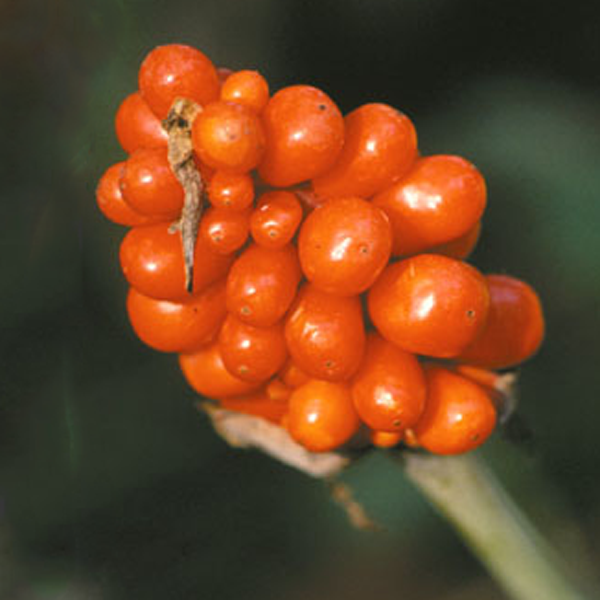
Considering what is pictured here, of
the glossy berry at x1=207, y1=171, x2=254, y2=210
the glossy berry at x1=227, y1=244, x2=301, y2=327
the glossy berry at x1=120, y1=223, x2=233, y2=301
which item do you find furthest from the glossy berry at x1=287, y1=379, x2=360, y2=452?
the glossy berry at x1=207, y1=171, x2=254, y2=210

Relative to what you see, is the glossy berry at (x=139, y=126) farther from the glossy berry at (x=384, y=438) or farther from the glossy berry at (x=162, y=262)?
the glossy berry at (x=384, y=438)

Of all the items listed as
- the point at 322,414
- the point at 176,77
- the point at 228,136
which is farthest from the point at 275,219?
the point at 322,414

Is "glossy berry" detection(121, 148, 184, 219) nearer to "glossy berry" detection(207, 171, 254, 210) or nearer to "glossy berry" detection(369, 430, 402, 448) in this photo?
"glossy berry" detection(207, 171, 254, 210)

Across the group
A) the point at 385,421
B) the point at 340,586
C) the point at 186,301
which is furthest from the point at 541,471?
the point at 186,301

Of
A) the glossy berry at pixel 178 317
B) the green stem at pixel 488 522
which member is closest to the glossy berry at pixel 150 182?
the glossy berry at pixel 178 317

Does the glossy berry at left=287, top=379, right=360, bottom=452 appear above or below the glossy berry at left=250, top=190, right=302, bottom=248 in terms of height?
below
